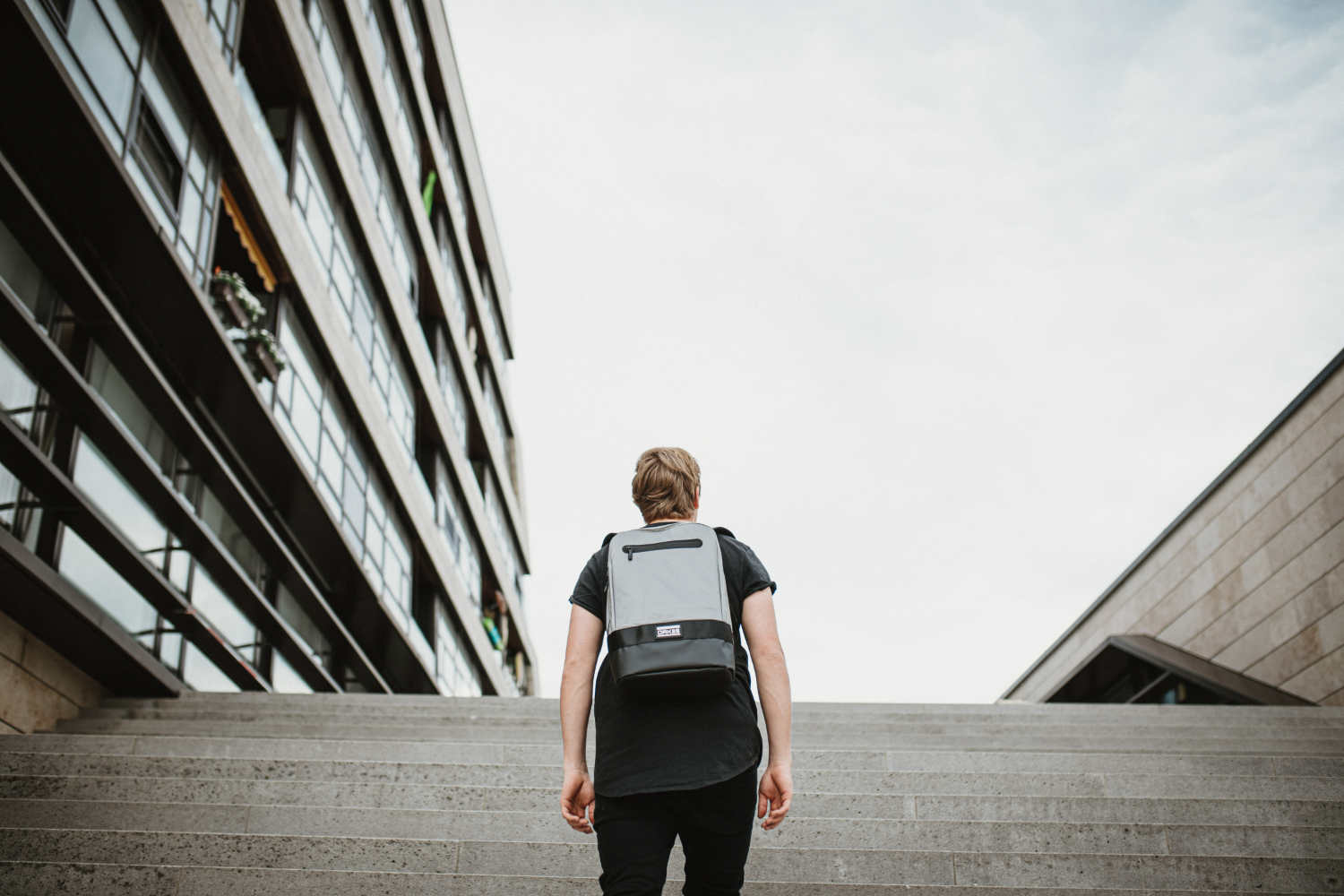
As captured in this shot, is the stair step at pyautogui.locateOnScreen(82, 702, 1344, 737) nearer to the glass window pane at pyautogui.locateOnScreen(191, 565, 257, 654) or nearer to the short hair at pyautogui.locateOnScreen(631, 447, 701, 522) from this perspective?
the glass window pane at pyautogui.locateOnScreen(191, 565, 257, 654)

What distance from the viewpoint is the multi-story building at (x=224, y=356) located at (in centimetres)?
988

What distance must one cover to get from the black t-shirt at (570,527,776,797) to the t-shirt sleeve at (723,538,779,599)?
7cm

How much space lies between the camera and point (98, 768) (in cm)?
639

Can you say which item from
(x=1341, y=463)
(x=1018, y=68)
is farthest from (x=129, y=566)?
(x=1018, y=68)

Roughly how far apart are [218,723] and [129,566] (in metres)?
3.50

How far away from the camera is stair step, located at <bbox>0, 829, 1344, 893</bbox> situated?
5129 millimetres

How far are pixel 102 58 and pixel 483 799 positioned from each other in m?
8.86

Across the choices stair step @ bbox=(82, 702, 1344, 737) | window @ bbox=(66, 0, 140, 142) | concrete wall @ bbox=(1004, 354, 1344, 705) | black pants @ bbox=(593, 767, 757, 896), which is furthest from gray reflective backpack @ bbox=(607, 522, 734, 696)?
concrete wall @ bbox=(1004, 354, 1344, 705)

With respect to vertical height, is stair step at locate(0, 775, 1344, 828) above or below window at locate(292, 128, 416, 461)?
below

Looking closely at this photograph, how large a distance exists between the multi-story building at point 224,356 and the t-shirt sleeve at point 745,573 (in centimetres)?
682

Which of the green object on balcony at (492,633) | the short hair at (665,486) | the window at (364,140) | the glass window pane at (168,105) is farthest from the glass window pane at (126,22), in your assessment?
the green object on balcony at (492,633)

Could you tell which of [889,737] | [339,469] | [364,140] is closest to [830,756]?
[889,737]

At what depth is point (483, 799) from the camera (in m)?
6.06

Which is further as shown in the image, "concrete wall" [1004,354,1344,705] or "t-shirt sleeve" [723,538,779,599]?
"concrete wall" [1004,354,1344,705]
